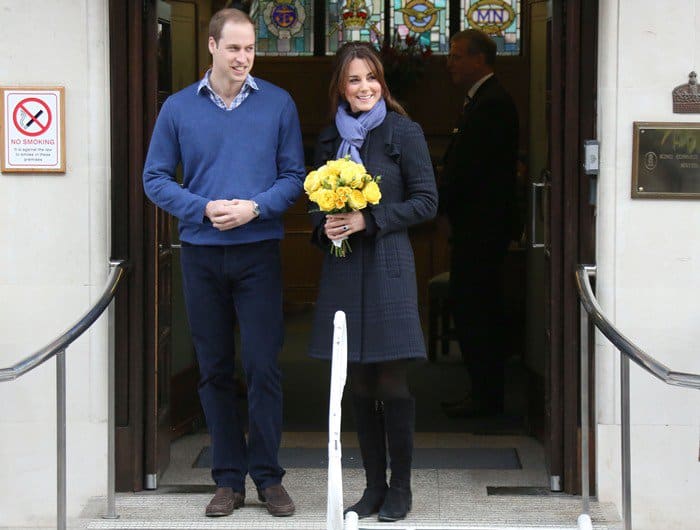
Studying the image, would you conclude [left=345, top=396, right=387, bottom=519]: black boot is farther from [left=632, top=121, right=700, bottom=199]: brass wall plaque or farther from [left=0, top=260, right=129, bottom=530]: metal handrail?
[left=632, top=121, right=700, bottom=199]: brass wall plaque

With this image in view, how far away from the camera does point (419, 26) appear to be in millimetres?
10953

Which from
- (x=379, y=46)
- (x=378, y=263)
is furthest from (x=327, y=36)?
(x=378, y=263)

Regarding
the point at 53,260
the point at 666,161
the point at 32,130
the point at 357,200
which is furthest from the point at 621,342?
the point at 32,130

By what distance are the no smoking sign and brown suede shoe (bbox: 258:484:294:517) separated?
1556 millimetres

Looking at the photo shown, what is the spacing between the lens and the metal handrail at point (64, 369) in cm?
468

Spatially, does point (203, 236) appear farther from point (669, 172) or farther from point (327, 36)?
point (327, 36)

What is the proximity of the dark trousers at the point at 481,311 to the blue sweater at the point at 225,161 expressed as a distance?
2.04 m

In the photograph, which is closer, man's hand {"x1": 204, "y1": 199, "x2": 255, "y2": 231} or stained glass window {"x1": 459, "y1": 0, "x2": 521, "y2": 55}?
man's hand {"x1": 204, "y1": 199, "x2": 255, "y2": 231}

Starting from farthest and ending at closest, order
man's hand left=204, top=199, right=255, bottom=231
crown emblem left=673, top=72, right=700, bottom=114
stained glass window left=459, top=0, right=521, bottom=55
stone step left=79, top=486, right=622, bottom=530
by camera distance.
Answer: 1. stained glass window left=459, top=0, right=521, bottom=55
2. crown emblem left=673, top=72, right=700, bottom=114
3. stone step left=79, top=486, right=622, bottom=530
4. man's hand left=204, top=199, right=255, bottom=231

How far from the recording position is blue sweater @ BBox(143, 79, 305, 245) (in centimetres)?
491

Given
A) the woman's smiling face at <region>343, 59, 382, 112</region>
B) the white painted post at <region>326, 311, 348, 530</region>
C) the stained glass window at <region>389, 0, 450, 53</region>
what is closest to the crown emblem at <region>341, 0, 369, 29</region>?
the stained glass window at <region>389, 0, 450, 53</region>

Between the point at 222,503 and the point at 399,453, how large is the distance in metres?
0.75

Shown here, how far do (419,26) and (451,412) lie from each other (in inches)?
193

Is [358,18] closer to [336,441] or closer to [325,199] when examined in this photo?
[325,199]
